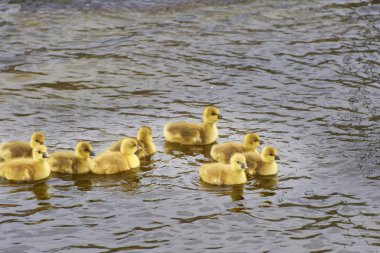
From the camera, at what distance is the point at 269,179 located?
9.23m

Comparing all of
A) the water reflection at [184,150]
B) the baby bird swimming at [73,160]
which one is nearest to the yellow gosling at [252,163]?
the water reflection at [184,150]

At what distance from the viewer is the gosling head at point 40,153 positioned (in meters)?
9.03

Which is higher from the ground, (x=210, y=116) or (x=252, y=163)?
(x=210, y=116)

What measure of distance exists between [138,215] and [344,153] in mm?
2802

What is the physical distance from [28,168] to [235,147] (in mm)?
2349

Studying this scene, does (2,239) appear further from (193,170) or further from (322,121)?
(322,121)

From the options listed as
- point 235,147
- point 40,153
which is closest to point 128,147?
point 40,153

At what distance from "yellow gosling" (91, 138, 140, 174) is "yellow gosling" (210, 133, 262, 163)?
930mm

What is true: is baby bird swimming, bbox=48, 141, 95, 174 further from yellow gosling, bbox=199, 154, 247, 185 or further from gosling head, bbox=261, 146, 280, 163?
gosling head, bbox=261, 146, 280, 163

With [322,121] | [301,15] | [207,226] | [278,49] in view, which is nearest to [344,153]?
[322,121]

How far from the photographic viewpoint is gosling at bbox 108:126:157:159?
9.79 meters

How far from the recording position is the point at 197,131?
10.4 meters

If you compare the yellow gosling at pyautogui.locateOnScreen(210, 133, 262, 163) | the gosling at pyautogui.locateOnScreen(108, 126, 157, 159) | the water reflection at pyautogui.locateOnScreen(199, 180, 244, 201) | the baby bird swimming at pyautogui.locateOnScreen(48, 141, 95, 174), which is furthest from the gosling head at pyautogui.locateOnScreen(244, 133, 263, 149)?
the baby bird swimming at pyautogui.locateOnScreen(48, 141, 95, 174)

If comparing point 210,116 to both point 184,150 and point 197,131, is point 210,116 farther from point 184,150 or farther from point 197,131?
point 184,150
